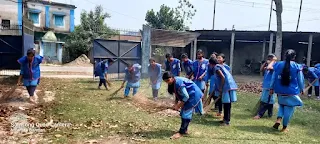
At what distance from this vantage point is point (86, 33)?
31141 mm

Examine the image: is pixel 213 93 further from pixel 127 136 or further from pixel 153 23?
pixel 153 23

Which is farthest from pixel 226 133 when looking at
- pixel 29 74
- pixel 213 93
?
pixel 29 74

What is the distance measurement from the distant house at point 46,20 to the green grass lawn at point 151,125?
2523 centimetres

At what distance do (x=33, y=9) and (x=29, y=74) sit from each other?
2809cm

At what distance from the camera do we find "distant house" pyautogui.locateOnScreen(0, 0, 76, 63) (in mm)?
30322

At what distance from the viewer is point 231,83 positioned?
6758mm

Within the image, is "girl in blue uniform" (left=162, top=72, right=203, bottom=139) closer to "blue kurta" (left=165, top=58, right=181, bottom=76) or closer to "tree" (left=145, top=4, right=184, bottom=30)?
"blue kurta" (left=165, top=58, right=181, bottom=76)

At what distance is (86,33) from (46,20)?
6.65 m

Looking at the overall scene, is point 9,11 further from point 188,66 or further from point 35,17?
point 188,66

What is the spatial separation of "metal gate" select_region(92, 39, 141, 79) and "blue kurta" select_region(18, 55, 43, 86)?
5.41 meters

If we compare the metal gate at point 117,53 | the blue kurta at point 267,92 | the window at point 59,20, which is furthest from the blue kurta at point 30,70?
the window at point 59,20

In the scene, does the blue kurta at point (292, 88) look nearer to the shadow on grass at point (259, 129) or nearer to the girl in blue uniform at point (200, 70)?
the shadow on grass at point (259, 129)

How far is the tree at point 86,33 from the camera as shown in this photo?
102 ft

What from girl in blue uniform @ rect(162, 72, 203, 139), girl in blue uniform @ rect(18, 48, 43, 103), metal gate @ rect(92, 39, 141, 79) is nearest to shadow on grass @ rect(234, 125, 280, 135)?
girl in blue uniform @ rect(162, 72, 203, 139)
